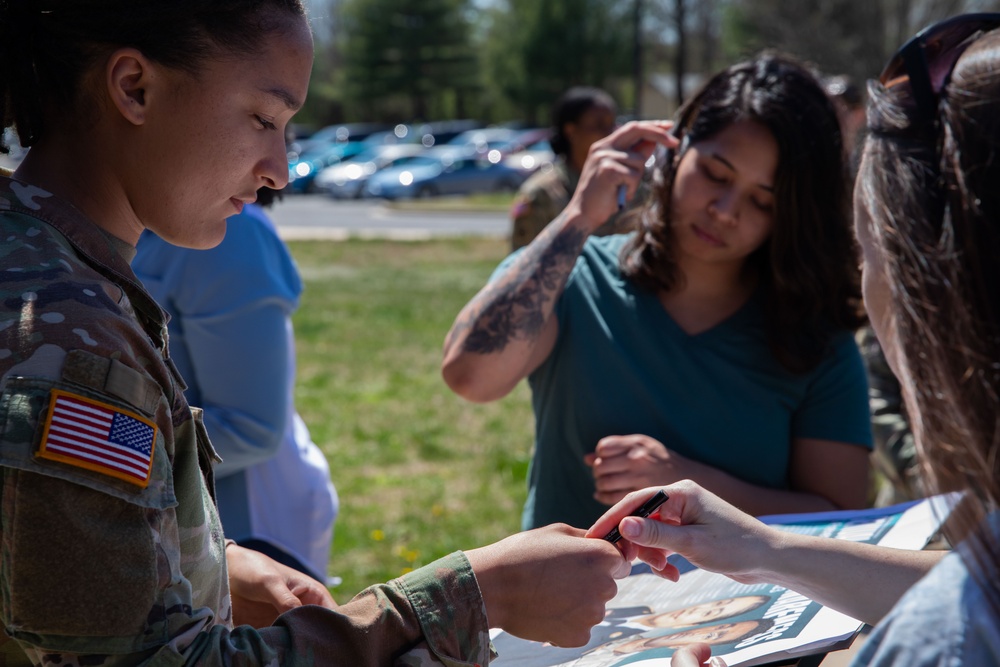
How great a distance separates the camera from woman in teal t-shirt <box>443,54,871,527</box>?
7.68ft

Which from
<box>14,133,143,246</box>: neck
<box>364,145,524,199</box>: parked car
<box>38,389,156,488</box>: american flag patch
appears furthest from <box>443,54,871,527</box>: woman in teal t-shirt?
<box>364,145,524,199</box>: parked car

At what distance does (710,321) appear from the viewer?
2.44m

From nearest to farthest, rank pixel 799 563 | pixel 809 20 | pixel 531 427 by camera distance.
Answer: pixel 799 563, pixel 531 427, pixel 809 20

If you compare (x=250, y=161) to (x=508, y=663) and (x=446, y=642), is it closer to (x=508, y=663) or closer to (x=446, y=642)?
(x=446, y=642)

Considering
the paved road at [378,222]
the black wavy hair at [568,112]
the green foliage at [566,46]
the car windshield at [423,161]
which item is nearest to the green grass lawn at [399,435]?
the black wavy hair at [568,112]

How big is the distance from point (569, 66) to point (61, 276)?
4596cm

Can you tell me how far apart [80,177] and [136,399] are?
1.20ft

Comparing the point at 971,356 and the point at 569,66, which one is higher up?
the point at 569,66

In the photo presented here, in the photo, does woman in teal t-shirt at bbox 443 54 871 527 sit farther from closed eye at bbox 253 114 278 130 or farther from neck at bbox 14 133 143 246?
neck at bbox 14 133 143 246

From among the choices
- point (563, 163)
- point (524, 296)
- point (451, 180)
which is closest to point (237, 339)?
point (524, 296)

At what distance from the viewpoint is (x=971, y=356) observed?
3.39 feet

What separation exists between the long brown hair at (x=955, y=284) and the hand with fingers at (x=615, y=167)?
1304 millimetres

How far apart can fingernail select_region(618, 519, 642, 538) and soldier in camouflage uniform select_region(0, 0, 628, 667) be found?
0.18ft

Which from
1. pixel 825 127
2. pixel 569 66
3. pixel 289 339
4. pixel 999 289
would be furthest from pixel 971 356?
pixel 569 66
